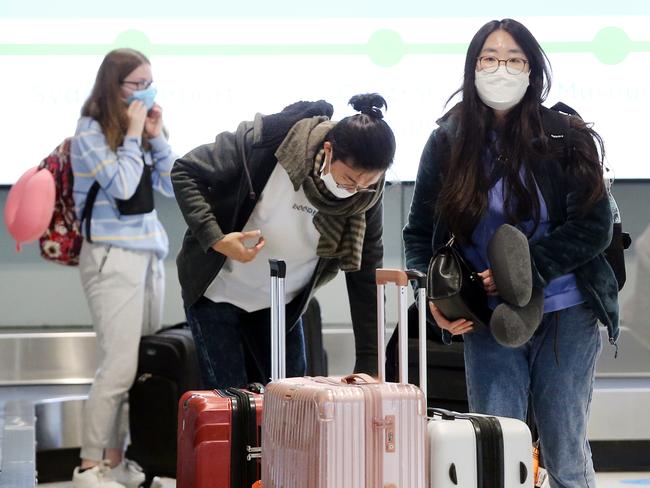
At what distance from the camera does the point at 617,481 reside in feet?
17.3

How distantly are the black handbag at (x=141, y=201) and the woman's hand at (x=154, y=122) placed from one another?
176 mm

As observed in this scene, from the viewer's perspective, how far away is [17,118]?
635 centimetres

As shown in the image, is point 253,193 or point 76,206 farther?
point 76,206

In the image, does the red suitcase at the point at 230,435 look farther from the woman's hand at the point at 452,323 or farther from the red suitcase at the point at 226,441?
the woman's hand at the point at 452,323

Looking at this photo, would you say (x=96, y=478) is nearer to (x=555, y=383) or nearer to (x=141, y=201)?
(x=141, y=201)

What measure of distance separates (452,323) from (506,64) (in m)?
0.68

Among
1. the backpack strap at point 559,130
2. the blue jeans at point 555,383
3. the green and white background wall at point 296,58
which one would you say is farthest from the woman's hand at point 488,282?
the green and white background wall at point 296,58

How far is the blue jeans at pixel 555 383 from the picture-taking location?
2.90 m

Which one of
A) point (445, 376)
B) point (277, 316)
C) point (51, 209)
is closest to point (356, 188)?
point (277, 316)

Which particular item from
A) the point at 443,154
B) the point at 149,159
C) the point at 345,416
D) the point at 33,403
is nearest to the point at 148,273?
the point at 149,159

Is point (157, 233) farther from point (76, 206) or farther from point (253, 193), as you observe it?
point (253, 193)

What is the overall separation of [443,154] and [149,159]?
7.33ft

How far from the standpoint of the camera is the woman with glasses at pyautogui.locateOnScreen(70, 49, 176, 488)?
479cm

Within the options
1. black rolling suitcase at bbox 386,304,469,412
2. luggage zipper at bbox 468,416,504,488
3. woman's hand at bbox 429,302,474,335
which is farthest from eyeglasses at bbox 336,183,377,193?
black rolling suitcase at bbox 386,304,469,412
